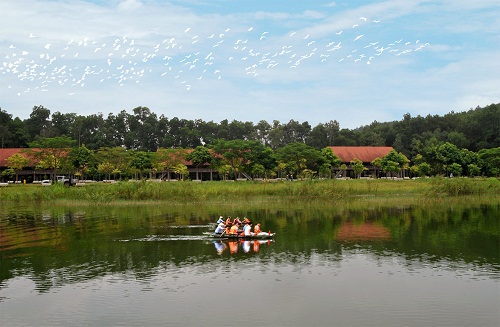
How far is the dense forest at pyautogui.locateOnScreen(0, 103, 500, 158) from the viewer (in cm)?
10050

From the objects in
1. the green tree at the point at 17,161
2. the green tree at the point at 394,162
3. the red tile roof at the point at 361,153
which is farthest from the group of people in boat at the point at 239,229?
the red tile roof at the point at 361,153

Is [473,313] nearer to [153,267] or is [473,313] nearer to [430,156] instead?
[153,267]

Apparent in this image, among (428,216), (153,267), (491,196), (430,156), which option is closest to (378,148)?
(430,156)

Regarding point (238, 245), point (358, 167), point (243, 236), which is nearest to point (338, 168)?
point (358, 167)

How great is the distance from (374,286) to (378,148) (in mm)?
78338

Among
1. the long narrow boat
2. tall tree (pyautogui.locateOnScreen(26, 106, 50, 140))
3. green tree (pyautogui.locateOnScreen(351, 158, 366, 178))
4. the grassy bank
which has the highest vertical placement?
tall tree (pyautogui.locateOnScreen(26, 106, 50, 140))

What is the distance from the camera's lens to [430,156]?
79.9 metres

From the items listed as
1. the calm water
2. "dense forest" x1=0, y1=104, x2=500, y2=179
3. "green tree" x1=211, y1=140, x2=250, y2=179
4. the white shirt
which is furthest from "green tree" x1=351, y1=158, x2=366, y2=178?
the white shirt

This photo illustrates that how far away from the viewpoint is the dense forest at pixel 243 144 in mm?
76812

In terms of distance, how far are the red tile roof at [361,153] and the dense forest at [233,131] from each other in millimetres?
7085

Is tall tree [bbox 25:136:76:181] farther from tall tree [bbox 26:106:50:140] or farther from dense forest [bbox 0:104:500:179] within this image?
tall tree [bbox 26:106:50:140]

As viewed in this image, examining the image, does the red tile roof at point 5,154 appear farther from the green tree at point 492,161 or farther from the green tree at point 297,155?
the green tree at point 492,161

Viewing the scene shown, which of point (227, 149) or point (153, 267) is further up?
point (227, 149)

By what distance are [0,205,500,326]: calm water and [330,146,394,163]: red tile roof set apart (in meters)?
57.0
